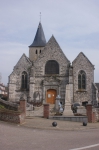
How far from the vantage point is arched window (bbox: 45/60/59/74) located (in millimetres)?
36531

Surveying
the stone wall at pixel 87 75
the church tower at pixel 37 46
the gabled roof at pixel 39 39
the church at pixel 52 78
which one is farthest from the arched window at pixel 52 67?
the gabled roof at pixel 39 39

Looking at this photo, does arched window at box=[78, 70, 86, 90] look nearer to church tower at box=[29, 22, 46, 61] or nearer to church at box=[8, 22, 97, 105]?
church at box=[8, 22, 97, 105]

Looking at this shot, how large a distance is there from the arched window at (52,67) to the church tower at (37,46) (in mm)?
7972

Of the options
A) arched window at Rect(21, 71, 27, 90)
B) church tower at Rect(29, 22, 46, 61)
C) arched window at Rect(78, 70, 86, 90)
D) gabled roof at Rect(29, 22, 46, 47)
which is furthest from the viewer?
gabled roof at Rect(29, 22, 46, 47)

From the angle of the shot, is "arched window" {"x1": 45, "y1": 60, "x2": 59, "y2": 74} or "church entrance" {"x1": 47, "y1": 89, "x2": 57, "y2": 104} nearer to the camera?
"church entrance" {"x1": 47, "y1": 89, "x2": 57, "y2": 104}

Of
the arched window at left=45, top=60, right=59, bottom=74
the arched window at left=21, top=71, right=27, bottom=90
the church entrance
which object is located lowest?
the church entrance

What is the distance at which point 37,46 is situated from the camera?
44750 millimetres

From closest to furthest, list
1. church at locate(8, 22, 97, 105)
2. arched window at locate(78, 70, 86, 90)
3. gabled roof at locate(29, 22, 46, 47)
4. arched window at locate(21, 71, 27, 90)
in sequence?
church at locate(8, 22, 97, 105) → arched window at locate(78, 70, 86, 90) → arched window at locate(21, 71, 27, 90) → gabled roof at locate(29, 22, 46, 47)

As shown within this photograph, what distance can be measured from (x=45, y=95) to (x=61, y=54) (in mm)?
6383

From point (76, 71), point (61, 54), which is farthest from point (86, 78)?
point (61, 54)

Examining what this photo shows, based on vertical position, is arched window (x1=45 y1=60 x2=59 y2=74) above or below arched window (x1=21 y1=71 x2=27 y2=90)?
above

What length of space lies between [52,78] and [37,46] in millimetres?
10765

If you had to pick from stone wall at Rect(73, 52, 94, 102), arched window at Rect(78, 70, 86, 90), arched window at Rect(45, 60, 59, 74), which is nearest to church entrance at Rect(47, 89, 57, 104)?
arched window at Rect(45, 60, 59, 74)

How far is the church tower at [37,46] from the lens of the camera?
44634 millimetres
